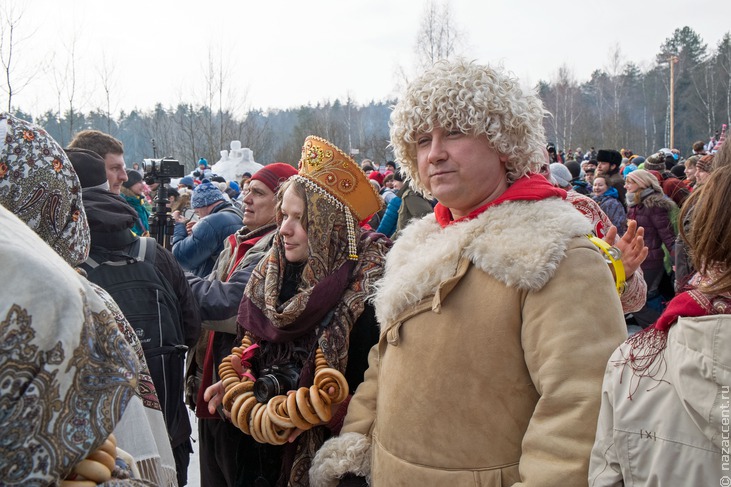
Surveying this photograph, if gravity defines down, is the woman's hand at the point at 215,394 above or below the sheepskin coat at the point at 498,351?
below

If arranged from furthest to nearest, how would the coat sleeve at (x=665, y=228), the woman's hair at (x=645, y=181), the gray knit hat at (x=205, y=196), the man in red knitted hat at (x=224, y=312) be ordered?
the woman's hair at (x=645, y=181)
the coat sleeve at (x=665, y=228)
the gray knit hat at (x=205, y=196)
the man in red knitted hat at (x=224, y=312)

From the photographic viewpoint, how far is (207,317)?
10.4 feet

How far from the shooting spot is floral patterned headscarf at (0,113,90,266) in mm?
1460

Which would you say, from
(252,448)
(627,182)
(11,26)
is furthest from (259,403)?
(11,26)

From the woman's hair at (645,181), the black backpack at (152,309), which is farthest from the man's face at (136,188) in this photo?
the woman's hair at (645,181)

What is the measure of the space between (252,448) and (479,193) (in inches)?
64.7

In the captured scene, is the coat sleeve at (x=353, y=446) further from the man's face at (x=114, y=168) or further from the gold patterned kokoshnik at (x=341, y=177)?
the man's face at (x=114, y=168)

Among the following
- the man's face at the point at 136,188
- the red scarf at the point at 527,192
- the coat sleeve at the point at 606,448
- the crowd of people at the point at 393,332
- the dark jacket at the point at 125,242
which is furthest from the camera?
the man's face at the point at 136,188

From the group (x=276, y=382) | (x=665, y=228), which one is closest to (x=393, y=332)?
(x=276, y=382)

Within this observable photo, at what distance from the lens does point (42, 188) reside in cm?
149

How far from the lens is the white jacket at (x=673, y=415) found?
1.16m

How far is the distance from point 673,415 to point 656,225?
6.27 meters

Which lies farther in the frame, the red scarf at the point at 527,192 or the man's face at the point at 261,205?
the man's face at the point at 261,205

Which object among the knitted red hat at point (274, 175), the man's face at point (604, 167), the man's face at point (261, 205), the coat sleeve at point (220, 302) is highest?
the man's face at point (604, 167)
